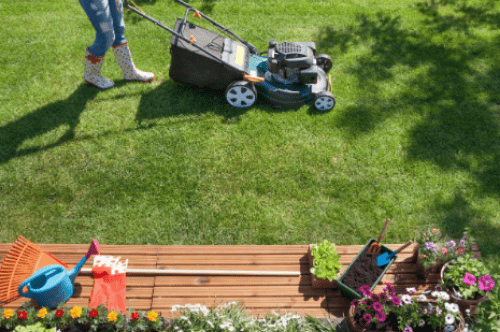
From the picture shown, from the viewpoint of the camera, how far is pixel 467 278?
10.5 feet

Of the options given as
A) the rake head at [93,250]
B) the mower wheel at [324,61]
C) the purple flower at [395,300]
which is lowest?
the purple flower at [395,300]

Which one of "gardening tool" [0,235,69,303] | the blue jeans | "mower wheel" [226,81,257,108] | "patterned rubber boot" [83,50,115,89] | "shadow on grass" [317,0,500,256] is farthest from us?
"patterned rubber boot" [83,50,115,89]

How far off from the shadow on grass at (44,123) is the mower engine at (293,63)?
2.81 metres

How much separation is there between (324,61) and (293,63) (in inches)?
39.3

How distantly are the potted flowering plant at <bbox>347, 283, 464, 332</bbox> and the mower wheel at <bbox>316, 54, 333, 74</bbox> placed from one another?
3.76 metres

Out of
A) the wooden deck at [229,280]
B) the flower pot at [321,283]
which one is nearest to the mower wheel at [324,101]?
the wooden deck at [229,280]

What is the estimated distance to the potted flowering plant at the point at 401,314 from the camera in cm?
308

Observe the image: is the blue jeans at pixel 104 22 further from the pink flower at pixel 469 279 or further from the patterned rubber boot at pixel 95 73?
the pink flower at pixel 469 279

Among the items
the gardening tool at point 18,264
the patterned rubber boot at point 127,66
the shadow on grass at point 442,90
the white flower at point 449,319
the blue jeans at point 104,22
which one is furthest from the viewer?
the patterned rubber boot at point 127,66

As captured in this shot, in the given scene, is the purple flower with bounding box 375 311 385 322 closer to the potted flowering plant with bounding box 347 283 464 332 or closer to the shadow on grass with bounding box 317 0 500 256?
the potted flowering plant with bounding box 347 283 464 332

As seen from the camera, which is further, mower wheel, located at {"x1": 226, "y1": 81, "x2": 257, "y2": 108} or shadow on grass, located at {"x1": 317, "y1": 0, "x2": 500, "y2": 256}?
mower wheel, located at {"x1": 226, "y1": 81, "x2": 257, "y2": 108}

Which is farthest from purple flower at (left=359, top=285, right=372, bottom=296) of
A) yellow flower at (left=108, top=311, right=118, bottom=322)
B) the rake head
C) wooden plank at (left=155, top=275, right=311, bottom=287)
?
the rake head

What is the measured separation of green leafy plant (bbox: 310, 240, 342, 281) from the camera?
11.8 ft

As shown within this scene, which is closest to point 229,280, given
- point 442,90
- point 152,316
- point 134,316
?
point 152,316
